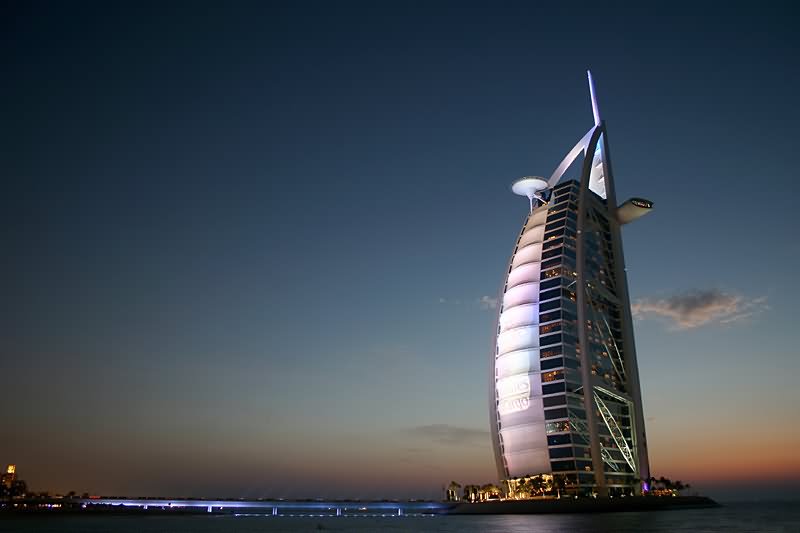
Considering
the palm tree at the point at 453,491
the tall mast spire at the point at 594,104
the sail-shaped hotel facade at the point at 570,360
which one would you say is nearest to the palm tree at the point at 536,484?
the sail-shaped hotel facade at the point at 570,360

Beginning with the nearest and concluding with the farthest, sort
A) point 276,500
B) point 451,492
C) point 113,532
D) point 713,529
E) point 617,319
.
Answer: point 713,529 → point 113,532 → point 617,319 → point 451,492 → point 276,500

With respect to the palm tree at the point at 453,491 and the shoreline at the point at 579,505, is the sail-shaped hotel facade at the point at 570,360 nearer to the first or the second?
the shoreline at the point at 579,505

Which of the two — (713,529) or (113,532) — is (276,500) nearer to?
(113,532)

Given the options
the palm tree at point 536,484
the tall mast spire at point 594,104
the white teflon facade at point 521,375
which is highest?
the tall mast spire at point 594,104

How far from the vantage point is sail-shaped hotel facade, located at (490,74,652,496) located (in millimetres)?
101812

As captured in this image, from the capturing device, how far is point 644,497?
10206 cm

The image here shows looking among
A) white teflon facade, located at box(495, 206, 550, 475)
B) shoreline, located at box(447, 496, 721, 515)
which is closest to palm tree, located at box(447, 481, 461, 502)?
shoreline, located at box(447, 496, 721, 515)

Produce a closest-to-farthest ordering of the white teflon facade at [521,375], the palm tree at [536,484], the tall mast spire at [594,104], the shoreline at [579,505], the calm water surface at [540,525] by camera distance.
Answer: the calm water surface at [540,525] → the shoreline at [579,505] → the palm tree at [536,484] → the white teflon facade at [521,375] → the tall mast spire at [594,104]

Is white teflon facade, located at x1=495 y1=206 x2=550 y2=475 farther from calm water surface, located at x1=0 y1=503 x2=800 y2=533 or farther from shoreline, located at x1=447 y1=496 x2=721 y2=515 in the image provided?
calm water surface, located at x1=0 y1=503 x2=800 y2=533

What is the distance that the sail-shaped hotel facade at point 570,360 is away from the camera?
101812mm

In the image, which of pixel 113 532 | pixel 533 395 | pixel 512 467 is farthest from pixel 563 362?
pixel 113 532

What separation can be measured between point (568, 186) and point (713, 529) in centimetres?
7401

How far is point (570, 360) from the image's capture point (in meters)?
105

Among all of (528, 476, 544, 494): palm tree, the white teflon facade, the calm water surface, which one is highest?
the white teflon facade
